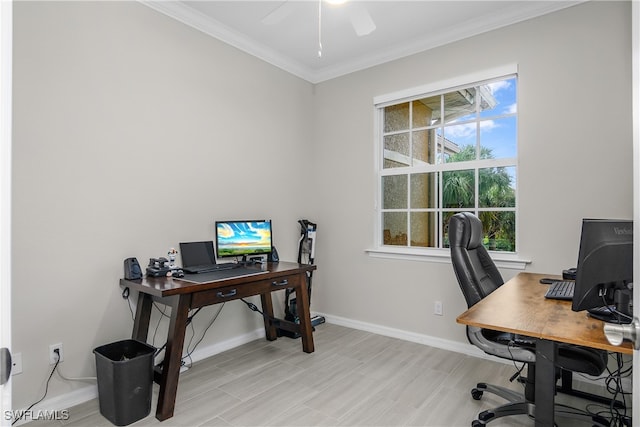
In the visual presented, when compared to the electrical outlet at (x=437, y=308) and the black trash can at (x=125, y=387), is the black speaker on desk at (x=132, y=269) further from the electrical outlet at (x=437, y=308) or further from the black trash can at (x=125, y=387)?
the electrical outlet at (x=437, y=308)

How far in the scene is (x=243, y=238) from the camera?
3158mm

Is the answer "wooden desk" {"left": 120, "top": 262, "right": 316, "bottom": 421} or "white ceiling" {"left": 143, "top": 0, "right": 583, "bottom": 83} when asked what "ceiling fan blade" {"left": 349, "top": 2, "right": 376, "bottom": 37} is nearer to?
"white ceiling" {"left": 143, "top": 0, "right": 583, "bottom": 83}

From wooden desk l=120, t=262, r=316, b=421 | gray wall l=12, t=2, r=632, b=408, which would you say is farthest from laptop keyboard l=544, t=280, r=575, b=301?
wooden desk l=120, t=262, r=316, b=421

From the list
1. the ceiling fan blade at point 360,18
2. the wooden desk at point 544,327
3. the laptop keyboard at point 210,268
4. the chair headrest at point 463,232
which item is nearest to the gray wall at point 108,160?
the laptop keyboard at point 210,268

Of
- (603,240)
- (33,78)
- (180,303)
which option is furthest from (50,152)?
(603,240)

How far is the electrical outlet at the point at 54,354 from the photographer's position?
2.15 metres

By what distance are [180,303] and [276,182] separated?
70.2 inches

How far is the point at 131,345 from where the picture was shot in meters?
2.36

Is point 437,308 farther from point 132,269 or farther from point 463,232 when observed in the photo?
point 132,269

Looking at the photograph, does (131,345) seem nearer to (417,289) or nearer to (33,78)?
(33,78)

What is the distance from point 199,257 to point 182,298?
0.76 meters

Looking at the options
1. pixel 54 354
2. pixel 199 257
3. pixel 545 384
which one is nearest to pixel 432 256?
pixel 545 384

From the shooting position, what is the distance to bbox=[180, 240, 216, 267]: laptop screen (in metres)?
2.84

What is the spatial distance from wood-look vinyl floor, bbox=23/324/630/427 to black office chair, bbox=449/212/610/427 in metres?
0.13
